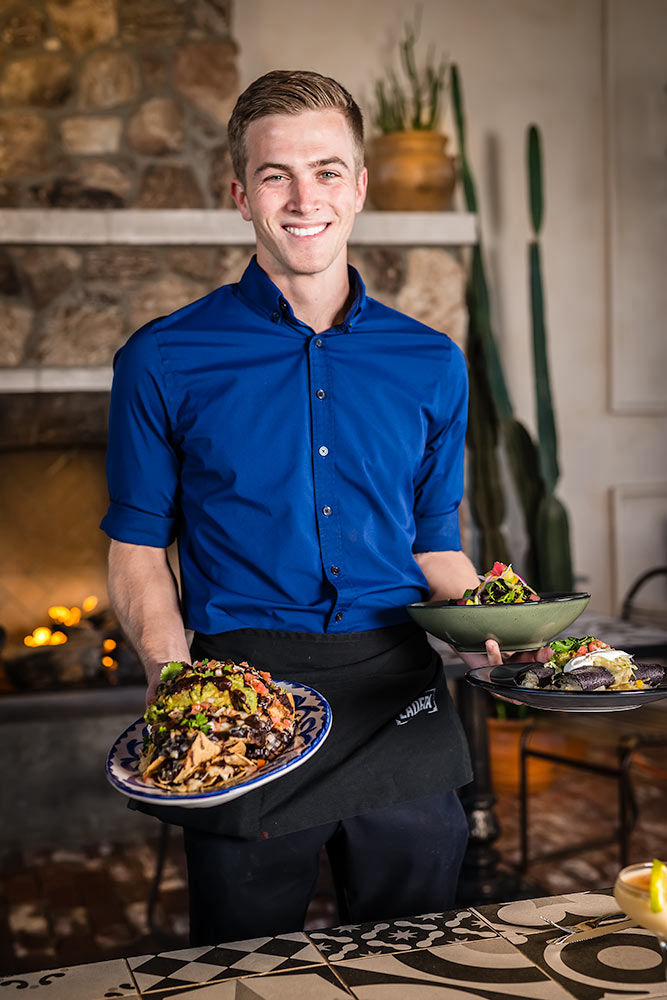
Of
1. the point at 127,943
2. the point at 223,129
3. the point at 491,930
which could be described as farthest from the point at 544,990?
the point at 223,129

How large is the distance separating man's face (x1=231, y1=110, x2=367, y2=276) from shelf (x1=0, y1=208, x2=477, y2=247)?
2.31 metres

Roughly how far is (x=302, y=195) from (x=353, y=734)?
0.73 meters

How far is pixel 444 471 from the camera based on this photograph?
1704 mm

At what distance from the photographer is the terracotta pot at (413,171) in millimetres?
3971

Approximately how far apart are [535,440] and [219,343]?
3030mm

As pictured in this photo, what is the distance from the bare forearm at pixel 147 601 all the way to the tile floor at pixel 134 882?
1147mm

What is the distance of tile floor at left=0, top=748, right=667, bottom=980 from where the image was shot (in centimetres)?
276

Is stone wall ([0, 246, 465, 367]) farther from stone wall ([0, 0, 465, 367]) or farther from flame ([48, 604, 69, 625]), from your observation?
flame ([48, 604, 69, 625])

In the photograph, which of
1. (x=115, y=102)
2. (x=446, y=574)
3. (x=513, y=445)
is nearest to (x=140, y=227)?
(x=115, y=102)

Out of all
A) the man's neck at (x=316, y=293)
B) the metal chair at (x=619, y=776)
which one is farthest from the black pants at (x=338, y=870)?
the metal chair at (x=619, y=776)

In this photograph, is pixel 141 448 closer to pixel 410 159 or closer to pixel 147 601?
pixel 147 601

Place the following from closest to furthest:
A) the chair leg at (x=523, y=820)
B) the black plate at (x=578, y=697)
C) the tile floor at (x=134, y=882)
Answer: the black plate at (x=578, y=697) → the tile floor at (x=134, y=882) → the chair leg at (x=523, y=820)

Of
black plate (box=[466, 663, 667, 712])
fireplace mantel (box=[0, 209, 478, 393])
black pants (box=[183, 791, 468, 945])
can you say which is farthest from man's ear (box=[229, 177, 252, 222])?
fireplace mantel (box=[0, 209, 478, 393])

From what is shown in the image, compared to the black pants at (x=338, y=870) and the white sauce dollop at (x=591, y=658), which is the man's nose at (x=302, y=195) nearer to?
the white sauce dollop at (x=591, y=658)
